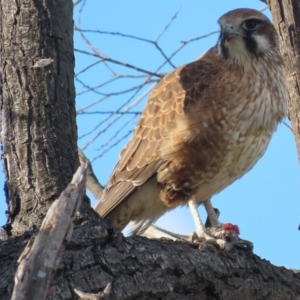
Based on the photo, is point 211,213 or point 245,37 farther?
point 245,37

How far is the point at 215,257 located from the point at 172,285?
0.36m

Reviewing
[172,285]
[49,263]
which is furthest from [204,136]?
[49,263]

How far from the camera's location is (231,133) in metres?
4.53

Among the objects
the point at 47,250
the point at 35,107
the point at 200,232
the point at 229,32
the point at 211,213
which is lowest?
the point at 47,250

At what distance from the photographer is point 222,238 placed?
4035mm

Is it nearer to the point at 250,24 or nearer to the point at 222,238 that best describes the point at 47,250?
the point at 222,238

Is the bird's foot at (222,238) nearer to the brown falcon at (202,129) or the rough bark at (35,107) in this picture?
the brown falcon at (202,129)

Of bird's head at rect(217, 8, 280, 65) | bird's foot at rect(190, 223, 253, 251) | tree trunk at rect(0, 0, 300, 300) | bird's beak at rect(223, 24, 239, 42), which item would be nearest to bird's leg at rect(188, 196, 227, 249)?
bird's foot at rect(190, 223, 253, 251)

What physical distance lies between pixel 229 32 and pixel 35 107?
69.2 inches

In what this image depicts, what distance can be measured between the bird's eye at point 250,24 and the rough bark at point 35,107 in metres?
1.58

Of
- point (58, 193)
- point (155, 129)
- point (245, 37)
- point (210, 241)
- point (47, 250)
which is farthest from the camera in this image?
point (245, 37)

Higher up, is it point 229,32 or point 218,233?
point 229,32

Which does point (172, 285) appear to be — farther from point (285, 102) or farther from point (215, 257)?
point (285, 102)

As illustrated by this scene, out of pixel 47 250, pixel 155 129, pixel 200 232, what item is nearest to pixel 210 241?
pixel 200 232
